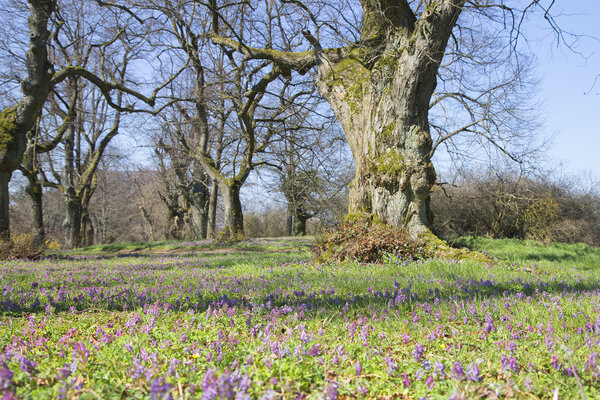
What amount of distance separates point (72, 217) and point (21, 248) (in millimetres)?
11705

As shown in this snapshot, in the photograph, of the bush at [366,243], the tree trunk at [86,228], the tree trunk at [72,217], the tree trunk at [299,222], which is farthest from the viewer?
the tree trunk at [299,222]

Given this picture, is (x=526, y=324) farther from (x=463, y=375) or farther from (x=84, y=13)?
(x=84, y=13)

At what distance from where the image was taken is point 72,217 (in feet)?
67.8

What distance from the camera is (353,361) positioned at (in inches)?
88.2

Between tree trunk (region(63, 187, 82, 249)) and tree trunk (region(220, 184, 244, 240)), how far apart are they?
9.64 metres

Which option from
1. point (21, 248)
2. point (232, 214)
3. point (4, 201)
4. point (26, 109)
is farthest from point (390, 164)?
point (4, 201)

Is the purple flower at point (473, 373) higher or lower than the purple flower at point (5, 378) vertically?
lower

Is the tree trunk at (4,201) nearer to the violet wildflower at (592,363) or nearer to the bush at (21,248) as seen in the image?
the bush at (21,248)

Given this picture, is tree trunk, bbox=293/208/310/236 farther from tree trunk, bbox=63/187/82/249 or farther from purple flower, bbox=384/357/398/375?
purple flower, bbox=384/357/398/375

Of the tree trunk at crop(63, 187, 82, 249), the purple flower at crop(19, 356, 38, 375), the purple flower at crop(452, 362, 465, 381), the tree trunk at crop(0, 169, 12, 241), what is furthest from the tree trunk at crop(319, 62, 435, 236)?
the tree trunk at crop(63, 187, 82, 249)

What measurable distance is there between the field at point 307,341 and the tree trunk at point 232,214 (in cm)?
1211

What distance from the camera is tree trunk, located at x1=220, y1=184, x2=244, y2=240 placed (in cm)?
1722

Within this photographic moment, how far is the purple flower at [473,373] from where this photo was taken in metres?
1.83

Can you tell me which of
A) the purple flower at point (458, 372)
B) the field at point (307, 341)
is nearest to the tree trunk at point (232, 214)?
the field at point (307, 341)
